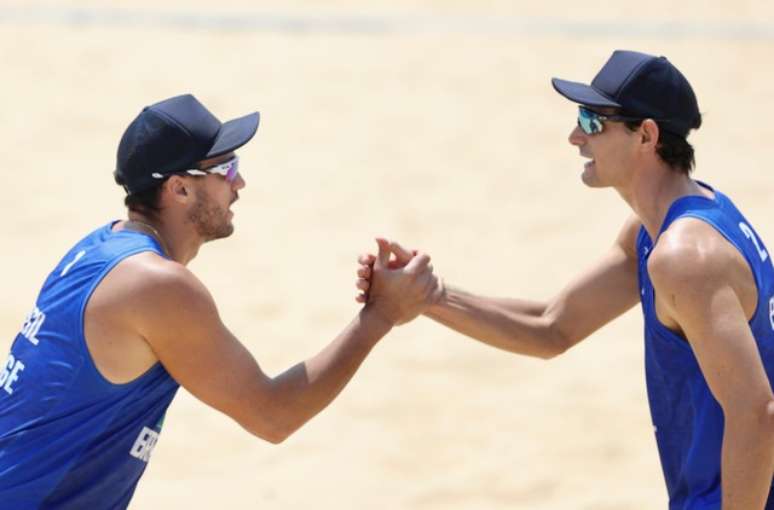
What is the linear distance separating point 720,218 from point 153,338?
1559mm

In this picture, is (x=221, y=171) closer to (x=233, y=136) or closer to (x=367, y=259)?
(x=233, y=136)

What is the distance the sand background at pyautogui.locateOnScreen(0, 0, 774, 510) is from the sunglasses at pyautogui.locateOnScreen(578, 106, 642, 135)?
2.44 m

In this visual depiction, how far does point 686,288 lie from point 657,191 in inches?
18.0

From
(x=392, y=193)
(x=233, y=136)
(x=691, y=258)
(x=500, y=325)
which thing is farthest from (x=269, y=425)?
(x=392, y=193)

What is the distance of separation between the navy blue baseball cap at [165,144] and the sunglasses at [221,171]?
0.5 inches

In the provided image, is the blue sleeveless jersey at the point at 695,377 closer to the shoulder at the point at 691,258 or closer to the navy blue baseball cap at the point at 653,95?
the shoulder at the point at 691,258

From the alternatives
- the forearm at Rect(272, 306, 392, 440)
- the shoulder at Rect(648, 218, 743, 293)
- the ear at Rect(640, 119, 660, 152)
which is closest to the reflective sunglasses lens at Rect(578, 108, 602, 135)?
the ear at Rect(640, 119, 660, 152)

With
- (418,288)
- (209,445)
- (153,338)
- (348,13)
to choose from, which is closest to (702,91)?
(348,13)

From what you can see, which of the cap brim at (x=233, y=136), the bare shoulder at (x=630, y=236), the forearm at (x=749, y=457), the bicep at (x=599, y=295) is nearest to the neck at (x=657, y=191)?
the bare shoulder at (x=630, y=236)

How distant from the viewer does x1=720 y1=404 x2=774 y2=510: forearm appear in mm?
3869

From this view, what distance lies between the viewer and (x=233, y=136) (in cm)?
441

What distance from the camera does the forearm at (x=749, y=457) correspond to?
3869 millimetres

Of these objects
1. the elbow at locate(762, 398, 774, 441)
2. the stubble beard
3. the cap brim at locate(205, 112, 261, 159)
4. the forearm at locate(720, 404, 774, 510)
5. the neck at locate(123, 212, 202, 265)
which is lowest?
the forearm at locate(720, 404, 774, 510)

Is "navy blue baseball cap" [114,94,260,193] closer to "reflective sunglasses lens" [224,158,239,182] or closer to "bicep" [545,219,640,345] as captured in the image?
"reflective sunglasses lens" [224,158,239,182]
